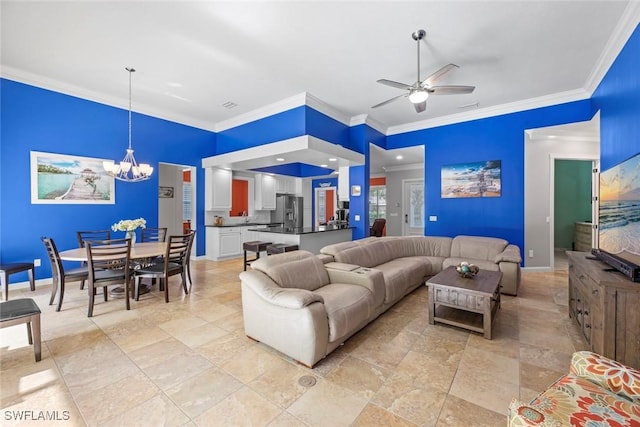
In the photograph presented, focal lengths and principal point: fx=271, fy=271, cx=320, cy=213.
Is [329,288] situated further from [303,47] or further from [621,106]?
[621,106]

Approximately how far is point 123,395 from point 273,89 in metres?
4.51

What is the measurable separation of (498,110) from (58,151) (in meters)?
8.09

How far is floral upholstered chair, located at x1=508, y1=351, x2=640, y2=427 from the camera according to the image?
1.12 m

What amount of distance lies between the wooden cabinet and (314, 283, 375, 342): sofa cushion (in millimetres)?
6933

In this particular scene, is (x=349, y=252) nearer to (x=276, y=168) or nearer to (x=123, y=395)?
(x=123, y=395)

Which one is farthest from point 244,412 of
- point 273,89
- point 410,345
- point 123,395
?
point 273,89

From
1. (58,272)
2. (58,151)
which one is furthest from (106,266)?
(58,151)

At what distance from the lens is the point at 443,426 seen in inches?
63.9

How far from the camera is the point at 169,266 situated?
3.92 m

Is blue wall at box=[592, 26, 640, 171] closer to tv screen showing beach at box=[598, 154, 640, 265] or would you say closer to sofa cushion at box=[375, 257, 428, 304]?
tv screen showing beach at box=[598, 154, 640, 265]

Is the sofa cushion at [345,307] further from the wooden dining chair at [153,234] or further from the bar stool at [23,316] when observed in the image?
the wooden dining chair at [153,234]

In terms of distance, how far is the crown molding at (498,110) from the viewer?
4.76m

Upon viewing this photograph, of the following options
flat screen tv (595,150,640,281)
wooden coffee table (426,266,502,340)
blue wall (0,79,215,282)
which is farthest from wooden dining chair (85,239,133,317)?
flat screen tv (595,150,640,281)

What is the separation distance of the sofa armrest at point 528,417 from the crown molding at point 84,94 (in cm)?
677
